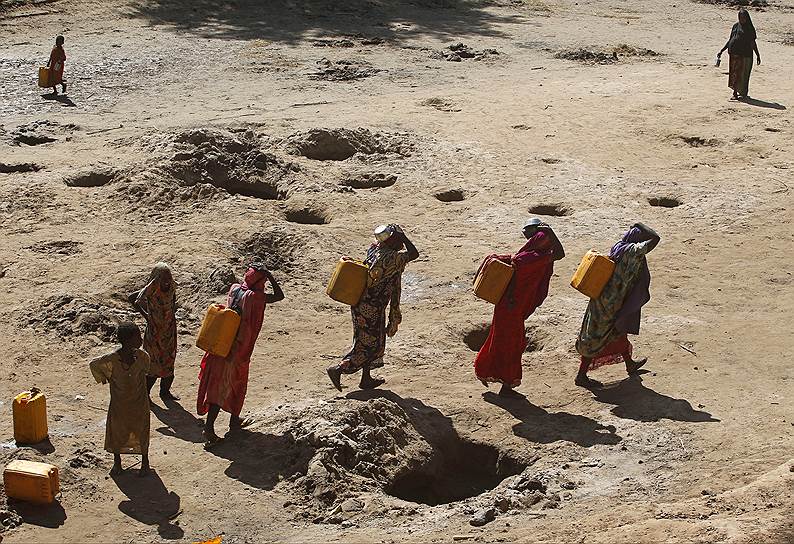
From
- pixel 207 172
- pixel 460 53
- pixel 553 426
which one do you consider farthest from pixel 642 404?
pixel 460 53

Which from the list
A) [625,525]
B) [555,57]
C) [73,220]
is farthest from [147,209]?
[555,57]

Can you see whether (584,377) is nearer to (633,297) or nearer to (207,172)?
(633,297)

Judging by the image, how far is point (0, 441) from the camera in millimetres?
8820

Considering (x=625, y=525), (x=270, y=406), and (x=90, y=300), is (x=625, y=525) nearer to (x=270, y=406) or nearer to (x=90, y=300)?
(x=270, y=406)

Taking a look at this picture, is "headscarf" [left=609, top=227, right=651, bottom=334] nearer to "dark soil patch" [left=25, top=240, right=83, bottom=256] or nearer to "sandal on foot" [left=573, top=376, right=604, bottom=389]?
"sandal on foot" [left=573, top=376, right=604, bottom=389]

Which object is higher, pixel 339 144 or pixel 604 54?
pixel 604 54

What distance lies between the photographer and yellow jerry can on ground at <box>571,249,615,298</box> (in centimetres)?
975

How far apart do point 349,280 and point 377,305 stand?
0.32 meters

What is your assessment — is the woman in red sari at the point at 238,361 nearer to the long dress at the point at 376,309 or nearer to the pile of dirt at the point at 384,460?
the pile of dirt at the point at 384,460

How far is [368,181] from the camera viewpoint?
14727mm

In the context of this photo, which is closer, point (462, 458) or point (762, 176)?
point (462, 458)

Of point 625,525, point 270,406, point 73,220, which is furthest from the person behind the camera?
point 73,220

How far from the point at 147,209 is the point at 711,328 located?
648cm

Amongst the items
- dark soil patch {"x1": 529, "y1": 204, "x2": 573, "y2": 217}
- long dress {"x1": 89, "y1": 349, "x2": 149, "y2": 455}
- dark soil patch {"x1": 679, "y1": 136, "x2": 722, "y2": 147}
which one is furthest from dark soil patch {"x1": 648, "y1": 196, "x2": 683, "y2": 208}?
long dress {"x1": 89, "y1": 349, "x2": 149, "y2": 455}
